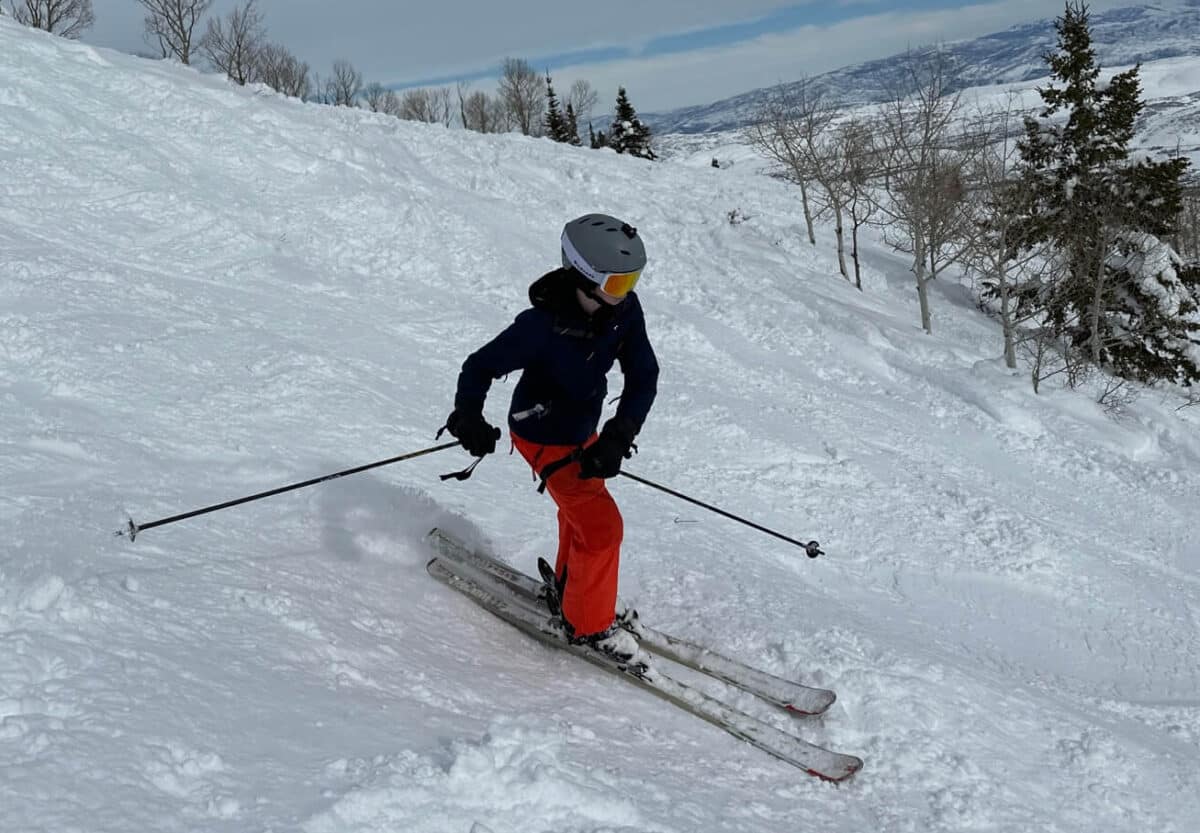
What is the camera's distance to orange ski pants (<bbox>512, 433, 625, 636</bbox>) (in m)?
4.10

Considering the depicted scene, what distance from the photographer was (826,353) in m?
17.4

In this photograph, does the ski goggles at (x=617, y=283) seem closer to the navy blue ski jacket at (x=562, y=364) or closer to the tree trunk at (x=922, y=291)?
the navy blue ski jacket at (x=562, y=364)

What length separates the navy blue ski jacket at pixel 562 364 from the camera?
397 centimetres

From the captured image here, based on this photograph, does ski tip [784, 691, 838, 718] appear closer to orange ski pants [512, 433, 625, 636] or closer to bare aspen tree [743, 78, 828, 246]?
orange ski pants [512, 433, 625, 636]

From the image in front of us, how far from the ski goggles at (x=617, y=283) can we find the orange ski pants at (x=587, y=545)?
3.07 feet

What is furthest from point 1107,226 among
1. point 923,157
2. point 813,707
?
point 813,707

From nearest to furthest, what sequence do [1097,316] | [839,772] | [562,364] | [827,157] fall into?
[839,772]
[562,364]
[1097,316]
[827,157]

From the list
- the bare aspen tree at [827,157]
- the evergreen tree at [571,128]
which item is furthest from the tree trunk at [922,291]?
the evergreen tree at [571,128]

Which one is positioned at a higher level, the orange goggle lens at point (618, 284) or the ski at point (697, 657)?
the orange goggle lens at point (618, 284)

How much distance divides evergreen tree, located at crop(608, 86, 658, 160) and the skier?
47893 millimetres

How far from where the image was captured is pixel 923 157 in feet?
91.1

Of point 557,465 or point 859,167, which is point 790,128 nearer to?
point 859,167

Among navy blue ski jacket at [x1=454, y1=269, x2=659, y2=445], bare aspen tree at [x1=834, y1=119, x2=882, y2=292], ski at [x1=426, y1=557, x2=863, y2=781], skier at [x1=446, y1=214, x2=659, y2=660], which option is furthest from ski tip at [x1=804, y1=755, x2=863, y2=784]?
bare aspen tree at [x1=834, y1=119, x2=882, y2=292]

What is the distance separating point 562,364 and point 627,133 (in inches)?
1921
